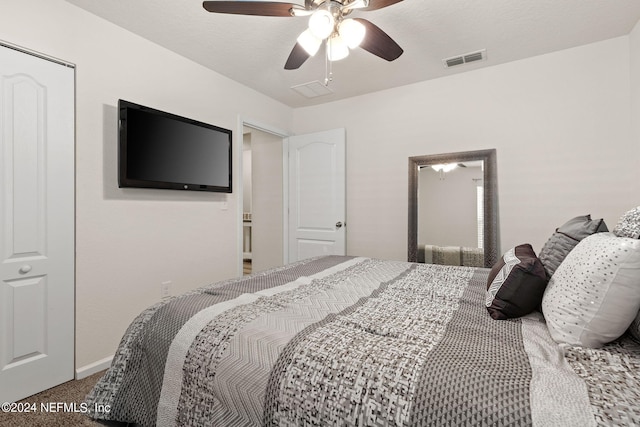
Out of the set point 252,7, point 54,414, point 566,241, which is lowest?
point 54,414

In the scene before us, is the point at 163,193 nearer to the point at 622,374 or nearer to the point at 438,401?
the point at 438,401

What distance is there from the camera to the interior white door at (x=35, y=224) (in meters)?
1.84

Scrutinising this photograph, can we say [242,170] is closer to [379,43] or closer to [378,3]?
[379,43]

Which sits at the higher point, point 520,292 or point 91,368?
point 520,292

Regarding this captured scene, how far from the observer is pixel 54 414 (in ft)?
5.73

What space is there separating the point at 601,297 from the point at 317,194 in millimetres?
3148

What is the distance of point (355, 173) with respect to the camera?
149 inches

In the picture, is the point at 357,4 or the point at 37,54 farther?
the point at 37,54

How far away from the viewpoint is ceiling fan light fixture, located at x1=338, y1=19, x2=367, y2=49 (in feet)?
5.68

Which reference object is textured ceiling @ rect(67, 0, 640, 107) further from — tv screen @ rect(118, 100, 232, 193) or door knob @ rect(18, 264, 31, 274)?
door knob @ rect(18, 264, 31, 274)

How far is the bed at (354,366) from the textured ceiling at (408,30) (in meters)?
1.94

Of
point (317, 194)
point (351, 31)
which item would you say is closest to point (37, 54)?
point (351, 31)

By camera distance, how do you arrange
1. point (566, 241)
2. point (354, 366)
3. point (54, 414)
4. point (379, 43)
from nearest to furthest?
1. point (354, 366)
2. point (566, 241)
3. point (54, 414)
4. point (379, 43)

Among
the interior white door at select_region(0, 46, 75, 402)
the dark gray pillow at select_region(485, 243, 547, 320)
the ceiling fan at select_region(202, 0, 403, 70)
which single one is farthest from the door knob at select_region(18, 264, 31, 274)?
the dark gray pillow at select_region(485, 243, 547, 320)
